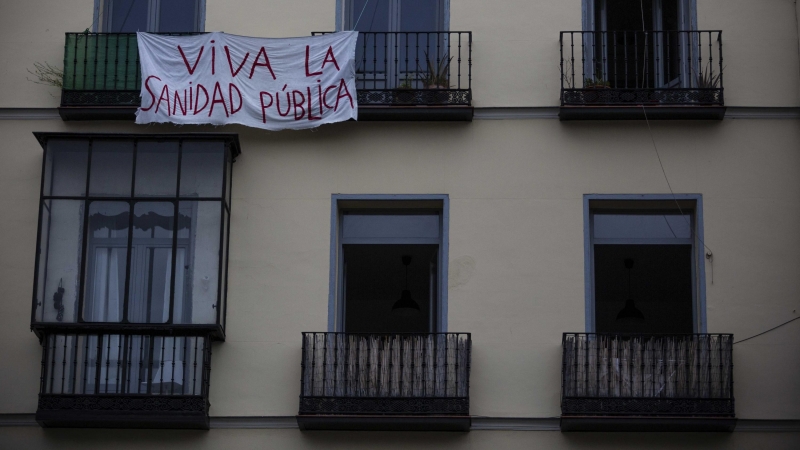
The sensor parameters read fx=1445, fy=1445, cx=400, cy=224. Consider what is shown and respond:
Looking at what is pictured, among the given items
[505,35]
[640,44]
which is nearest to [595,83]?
[640,44]

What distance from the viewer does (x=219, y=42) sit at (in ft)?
60.0

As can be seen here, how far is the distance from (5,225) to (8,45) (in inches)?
96.6

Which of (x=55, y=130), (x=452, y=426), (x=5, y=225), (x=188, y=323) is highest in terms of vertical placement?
(x=55, y=130)

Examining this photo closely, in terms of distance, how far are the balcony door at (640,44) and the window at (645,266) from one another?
162 centimetres

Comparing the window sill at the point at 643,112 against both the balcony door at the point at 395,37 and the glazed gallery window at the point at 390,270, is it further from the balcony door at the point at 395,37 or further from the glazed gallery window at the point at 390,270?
the glazed gallery window at the point at 390,270

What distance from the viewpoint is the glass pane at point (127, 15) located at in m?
19.0

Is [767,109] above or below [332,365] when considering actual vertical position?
above

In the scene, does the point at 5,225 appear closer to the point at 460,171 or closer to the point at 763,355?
the point at 460,171

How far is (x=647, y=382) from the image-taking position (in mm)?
16984

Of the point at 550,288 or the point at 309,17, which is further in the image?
the point at 309,17

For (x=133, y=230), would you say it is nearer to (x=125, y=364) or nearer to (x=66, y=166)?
(x=66, y=166)

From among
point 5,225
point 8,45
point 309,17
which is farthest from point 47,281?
point 309,17

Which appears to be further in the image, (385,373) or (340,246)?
(340,246)

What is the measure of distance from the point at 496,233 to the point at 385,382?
230 cm
